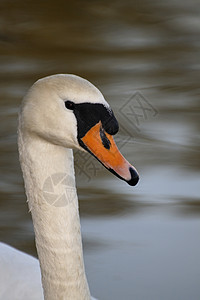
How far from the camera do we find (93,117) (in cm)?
238

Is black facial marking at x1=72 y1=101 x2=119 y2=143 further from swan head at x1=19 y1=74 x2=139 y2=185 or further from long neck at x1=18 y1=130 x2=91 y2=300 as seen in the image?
long neck at x1=18 y1=130 x2=91 y2=300

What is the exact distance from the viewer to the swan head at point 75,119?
7.73ft

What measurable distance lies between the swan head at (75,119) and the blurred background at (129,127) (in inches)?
50.9

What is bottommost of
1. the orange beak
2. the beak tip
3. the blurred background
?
the blurred background

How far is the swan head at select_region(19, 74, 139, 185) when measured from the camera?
7.73ft

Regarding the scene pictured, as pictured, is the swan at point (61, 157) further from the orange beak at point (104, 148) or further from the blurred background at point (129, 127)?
the blurred background at point (129, 127)

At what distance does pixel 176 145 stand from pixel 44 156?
9.41ft

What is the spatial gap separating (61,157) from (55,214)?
8.0 inches

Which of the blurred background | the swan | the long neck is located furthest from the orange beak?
the blurred background

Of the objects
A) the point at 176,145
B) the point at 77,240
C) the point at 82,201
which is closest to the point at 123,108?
the point at 176,145

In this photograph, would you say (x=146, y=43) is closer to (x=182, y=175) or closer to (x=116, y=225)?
(x=182, y=175)

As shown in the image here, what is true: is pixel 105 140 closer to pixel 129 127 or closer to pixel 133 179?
pixel 133 179

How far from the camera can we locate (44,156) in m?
2.49

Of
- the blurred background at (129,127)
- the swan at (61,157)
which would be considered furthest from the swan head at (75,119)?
the blurred background at (129,127)
